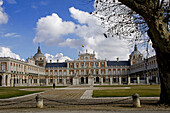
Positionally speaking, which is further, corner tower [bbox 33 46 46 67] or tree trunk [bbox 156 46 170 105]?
corner tower [bbox 33 46 46 67]

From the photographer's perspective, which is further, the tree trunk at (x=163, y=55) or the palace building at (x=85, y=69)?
the palace building at (x=85, y=69)

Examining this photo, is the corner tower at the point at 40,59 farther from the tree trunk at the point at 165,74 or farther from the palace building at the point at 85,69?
the tree trunk at the point at 165,74

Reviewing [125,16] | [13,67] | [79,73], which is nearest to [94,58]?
[79,73]

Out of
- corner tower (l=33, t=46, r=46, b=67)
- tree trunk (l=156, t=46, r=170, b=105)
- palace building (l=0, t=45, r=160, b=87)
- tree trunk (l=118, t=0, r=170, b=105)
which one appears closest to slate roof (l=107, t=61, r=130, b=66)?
palace building (l=0, t=45, r=160, b=87)

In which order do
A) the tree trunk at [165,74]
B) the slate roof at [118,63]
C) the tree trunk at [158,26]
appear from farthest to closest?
the slate roof at [118,63] < the tree trunk at [165,74] < the tree trunk at [158,26]

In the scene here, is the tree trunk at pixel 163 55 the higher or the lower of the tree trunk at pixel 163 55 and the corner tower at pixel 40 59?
the lower

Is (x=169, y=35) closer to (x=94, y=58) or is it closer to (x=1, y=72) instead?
(x=1, y=72)

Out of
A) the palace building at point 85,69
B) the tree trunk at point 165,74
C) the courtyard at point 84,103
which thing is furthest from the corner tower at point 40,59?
the tree trunk at point 165,74

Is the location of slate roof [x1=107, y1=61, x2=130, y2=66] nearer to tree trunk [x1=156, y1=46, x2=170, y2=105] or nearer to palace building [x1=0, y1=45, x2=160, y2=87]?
palace building [x1=0, y1=45, x2=160, y2=87]

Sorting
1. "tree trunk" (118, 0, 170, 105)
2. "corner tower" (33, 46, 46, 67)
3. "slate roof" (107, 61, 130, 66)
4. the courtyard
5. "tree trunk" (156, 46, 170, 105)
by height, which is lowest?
the courtyard

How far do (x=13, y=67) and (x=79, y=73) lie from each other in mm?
34213

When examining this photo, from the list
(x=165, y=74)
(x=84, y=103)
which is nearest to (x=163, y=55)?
(x=165, y=74)

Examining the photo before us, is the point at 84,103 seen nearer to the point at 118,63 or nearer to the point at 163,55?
the point at 163,55

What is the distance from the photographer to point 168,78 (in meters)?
9.25
